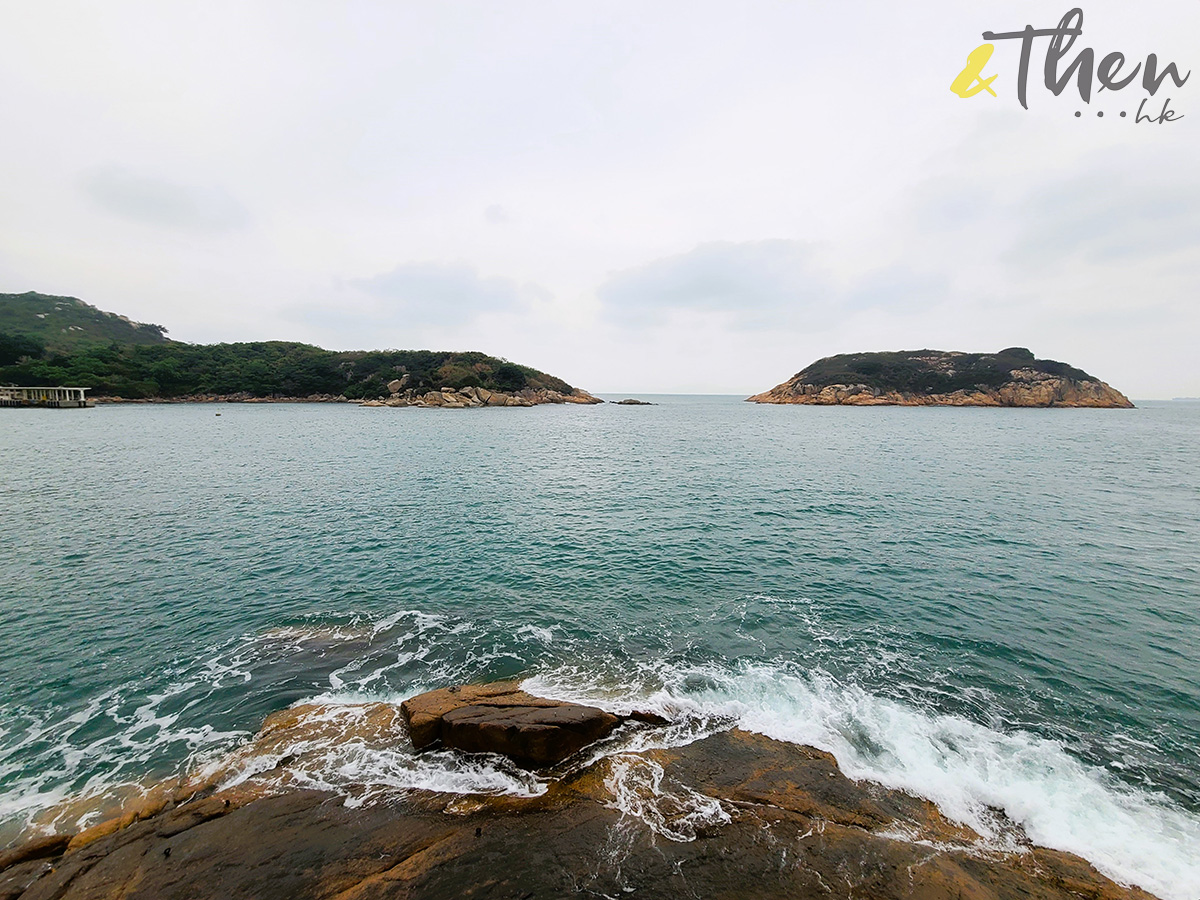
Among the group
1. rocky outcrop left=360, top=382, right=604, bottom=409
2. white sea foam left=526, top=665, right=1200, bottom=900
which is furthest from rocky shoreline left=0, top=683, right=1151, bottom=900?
rocky outcrop left=360, top=382, right=604, bottom=409

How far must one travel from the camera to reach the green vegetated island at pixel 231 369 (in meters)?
126

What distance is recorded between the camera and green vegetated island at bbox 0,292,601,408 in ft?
414

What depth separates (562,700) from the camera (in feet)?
39.7

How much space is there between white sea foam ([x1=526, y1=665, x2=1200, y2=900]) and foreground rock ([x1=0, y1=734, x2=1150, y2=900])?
2.46 ft

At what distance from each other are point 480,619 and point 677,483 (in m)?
25.8

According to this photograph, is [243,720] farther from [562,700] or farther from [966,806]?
[966,806]

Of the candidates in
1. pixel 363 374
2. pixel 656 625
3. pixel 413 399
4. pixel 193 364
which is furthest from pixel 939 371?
pixel 193 364

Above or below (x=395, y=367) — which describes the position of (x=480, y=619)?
below

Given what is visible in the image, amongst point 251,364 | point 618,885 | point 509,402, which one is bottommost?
point 618,885

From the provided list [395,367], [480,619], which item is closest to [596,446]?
[480,619]

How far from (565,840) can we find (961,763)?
30.3 feet

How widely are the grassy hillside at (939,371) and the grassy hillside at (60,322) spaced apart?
288006 millimetres

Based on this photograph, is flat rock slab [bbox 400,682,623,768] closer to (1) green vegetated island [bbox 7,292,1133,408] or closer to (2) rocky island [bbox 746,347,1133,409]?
(1) green vegetated island [bbox 7,292,1133,408]

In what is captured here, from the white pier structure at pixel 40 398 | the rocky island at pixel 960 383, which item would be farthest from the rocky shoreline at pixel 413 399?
the rocky island at pixel 960 383
